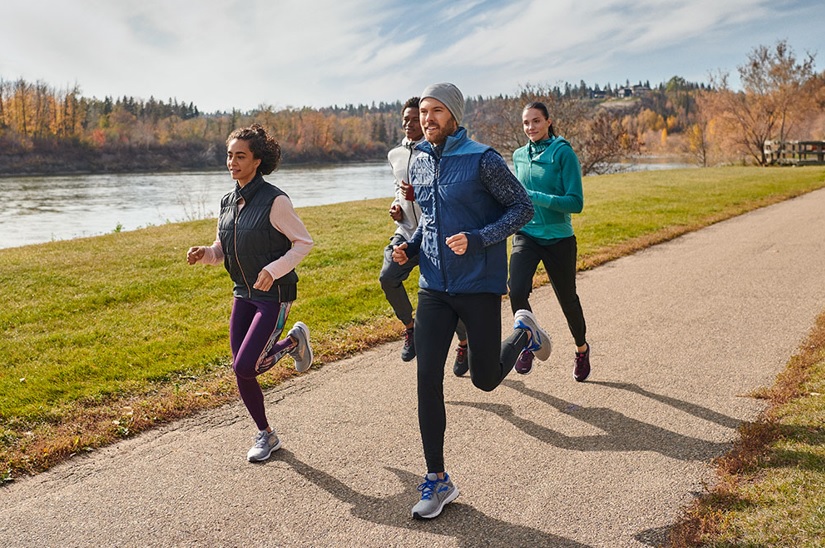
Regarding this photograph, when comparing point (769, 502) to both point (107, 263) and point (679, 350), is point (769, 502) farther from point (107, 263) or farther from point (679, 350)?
point (107, 263)

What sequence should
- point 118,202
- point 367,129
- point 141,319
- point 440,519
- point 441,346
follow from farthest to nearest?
point 367,129
point 118,202
point 141,319
point 441,346
point 440,519

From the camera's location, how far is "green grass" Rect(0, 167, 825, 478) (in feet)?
15.1

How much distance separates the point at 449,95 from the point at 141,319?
17.0ft

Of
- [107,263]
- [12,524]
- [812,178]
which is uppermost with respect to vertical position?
[812,178]

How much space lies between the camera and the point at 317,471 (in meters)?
3.73

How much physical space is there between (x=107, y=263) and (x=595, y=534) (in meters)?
9.20

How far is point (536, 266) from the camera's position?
16.2ft

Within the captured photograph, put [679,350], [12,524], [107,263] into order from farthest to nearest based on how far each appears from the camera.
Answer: [107,263]
[679,350]
[12,524]

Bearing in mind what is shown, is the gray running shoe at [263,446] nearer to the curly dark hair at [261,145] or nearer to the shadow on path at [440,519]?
the shadow on path at [440,519]

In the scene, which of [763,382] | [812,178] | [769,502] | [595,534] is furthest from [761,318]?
[812,178]

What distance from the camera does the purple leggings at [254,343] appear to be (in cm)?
382

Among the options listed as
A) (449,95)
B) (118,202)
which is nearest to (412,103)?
(449,95)

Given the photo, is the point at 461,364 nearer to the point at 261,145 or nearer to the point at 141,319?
the point at 261,145

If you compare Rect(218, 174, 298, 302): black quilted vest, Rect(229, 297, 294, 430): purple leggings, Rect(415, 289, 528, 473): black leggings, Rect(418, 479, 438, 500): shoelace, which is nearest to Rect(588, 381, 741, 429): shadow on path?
Rect(415, 289, 528, 473): black leggings
